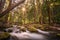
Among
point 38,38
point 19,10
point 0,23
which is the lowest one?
point 38,38

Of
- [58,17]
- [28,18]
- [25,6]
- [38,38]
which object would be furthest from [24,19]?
[38,38]

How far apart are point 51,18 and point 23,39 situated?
404 cm

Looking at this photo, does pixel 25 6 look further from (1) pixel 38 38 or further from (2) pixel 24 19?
(1) pixel 38 38

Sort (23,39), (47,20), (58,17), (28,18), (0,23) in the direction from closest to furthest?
(23,39) → (0,23) → (58,17) → (47,20) → (28,18)

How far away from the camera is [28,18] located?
1170 centimetres

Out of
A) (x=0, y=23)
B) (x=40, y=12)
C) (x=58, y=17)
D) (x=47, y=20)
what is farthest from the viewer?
(x=40, y=12)

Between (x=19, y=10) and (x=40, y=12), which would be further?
(x=19, y=10)

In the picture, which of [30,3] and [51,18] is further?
[30,3]

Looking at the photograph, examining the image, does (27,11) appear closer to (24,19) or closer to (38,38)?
(24,19)

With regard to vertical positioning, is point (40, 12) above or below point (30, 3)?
below

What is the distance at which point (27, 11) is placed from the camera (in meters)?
12.4

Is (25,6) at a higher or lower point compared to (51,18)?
higher

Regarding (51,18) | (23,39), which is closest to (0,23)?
(23,39)

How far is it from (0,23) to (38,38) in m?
3.06
